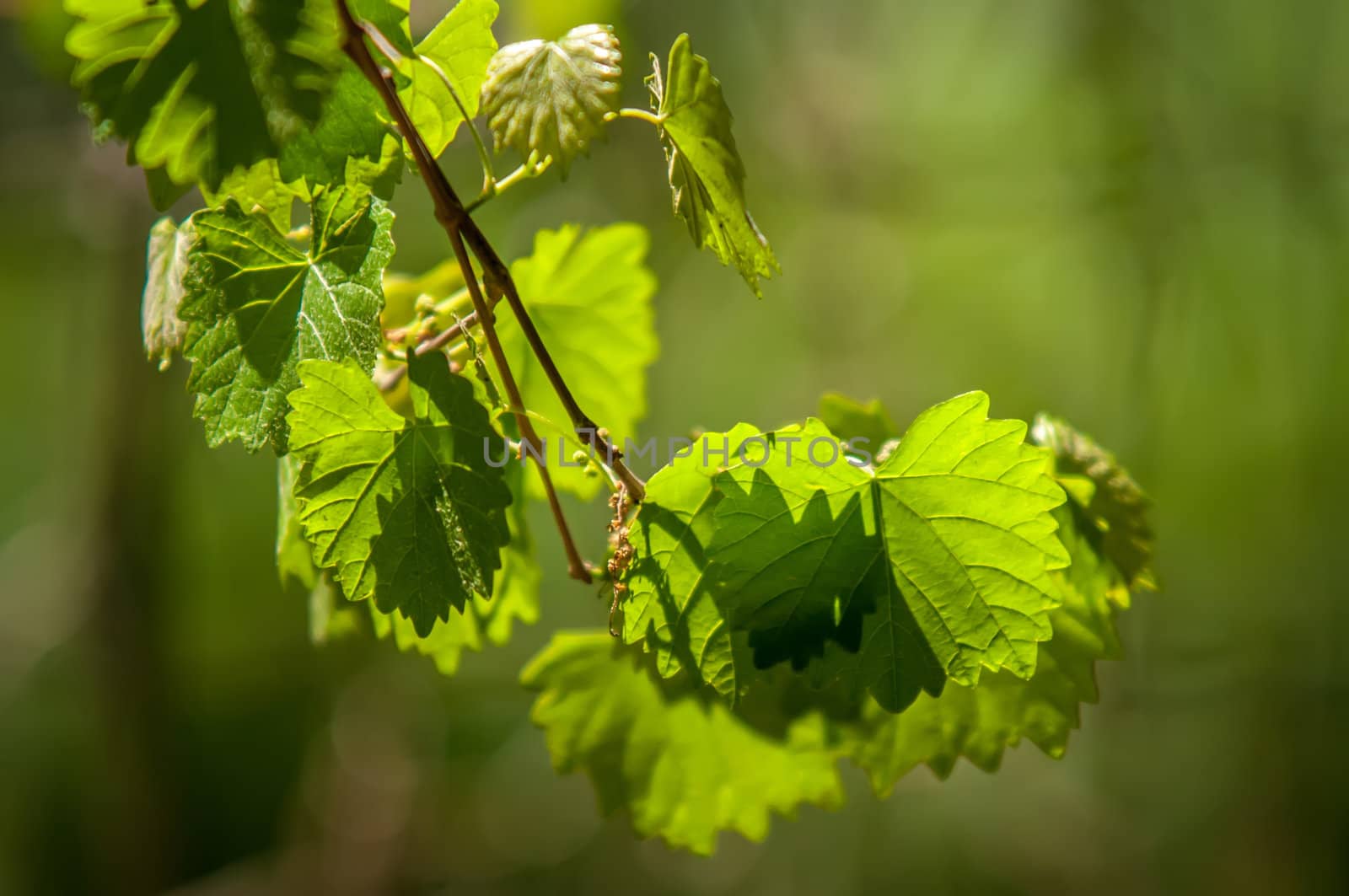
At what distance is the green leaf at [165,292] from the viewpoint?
512 millimetres

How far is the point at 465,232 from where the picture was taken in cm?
44

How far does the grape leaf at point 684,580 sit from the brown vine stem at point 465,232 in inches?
0.8

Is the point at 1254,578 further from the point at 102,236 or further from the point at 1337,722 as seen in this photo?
the point at 102,236

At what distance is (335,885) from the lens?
2738 millimetres

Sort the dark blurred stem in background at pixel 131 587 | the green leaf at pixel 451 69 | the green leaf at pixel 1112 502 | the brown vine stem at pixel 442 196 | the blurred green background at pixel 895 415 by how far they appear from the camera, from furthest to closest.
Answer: the blurred green background at pixel 895 415
the dark blurred stem in background at pixel 131 587
the green leaf at pixel 1112 502
the green leaf at pixel 451 69
the brown vine stem at pixel 442 196

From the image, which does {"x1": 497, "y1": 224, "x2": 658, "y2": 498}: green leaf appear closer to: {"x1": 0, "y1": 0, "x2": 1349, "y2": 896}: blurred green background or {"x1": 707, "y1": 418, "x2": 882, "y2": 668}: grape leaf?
{"x1": 707, "y1": 418, "x2": 882, "y2": 668}: grape leaf

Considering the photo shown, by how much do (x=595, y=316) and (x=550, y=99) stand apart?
33 centimetres

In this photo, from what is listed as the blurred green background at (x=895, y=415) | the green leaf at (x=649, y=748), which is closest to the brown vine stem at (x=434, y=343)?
the green leaf at (x=649, y=748)

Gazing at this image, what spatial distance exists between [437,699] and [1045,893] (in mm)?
2478

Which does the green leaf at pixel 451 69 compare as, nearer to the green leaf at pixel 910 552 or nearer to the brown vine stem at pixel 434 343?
the brown vine stem at pixel 434 343

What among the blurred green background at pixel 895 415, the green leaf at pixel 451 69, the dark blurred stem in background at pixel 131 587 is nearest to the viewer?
the green leaf at pixel 451 69

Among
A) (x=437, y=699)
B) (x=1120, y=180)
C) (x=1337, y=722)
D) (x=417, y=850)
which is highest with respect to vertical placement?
(x=1120, y=180)

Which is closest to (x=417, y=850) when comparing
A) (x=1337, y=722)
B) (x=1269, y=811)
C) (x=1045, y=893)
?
(x=1045, y=893)

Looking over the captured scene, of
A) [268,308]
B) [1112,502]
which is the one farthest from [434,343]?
[1112,502]
